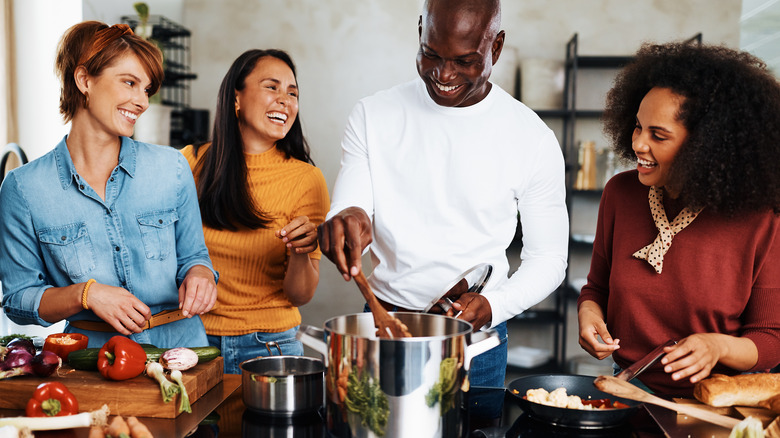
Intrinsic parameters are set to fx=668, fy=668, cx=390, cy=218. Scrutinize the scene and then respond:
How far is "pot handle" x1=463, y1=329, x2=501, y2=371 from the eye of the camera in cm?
109

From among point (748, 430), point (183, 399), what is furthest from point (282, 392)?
point (748, 430)

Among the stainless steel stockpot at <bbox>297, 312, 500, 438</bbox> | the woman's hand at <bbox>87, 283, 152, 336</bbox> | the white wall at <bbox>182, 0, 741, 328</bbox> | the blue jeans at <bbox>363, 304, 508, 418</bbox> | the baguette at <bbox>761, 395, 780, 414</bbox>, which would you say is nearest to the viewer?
the stainless steel stockpot at <bbox>297, 312, 500, 438</bbox>

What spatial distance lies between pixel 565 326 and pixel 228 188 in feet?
10.0

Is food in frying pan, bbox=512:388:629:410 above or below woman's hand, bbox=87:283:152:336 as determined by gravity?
below

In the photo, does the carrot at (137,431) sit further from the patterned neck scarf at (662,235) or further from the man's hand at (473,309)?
the patterned neck scarf at (662,235)

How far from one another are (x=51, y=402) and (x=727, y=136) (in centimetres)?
149

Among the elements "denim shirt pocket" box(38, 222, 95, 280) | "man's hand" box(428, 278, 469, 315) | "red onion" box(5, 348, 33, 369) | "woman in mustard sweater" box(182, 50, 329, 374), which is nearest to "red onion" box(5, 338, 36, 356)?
"red onion" box(5, 348, 33, 369)

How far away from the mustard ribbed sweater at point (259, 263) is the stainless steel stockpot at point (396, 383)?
3.37 feet

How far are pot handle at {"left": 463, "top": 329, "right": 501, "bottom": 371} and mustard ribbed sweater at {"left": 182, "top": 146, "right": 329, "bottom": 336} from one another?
3.54 ft

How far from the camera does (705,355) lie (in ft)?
4.65

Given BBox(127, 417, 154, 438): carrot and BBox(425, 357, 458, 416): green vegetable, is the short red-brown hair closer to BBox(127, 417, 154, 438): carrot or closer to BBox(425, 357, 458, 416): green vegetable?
BBox(127, 417, 154, 438): carrot

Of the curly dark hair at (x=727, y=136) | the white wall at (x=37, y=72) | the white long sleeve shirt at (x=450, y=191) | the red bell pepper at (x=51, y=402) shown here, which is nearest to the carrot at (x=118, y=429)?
the red bell pepper at (x=51, y=402)

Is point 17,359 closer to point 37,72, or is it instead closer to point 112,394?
point 112,394

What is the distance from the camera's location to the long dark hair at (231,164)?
6.82 feet
